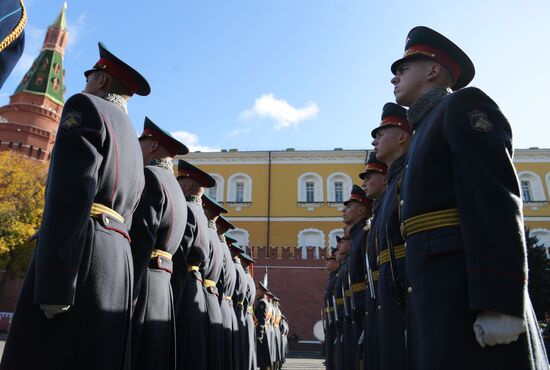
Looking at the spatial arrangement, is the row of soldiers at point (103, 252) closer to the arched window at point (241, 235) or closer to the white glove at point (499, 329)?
the white glove at point (499, 329)

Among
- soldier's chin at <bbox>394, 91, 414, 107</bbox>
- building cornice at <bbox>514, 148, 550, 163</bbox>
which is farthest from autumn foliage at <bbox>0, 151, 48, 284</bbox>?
building cornice at <bbox>514, 148, 550, 163</bbox>

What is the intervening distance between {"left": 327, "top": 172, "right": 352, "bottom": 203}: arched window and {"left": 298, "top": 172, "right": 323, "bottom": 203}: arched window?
750 mm

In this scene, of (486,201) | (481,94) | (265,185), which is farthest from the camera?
(265,185)

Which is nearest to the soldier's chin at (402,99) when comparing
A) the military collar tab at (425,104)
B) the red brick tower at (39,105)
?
the military collar tab at (425,104)

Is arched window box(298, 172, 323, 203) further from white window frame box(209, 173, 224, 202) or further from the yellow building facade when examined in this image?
white window frame box(209, 173, 224, 202)

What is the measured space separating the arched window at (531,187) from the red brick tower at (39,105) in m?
41.2

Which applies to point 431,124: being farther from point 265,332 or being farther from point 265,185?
point 265,185

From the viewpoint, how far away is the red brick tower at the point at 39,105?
4181cm

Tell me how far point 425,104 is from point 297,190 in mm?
36002

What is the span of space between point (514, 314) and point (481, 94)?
111 cm

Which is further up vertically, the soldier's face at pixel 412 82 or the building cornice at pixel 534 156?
the building cornice at pixel 534 156

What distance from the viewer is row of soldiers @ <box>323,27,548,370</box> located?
76.0 inches

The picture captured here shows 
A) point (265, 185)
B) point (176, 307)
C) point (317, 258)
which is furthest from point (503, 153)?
point (265, 185)

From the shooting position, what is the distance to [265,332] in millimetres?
11695
